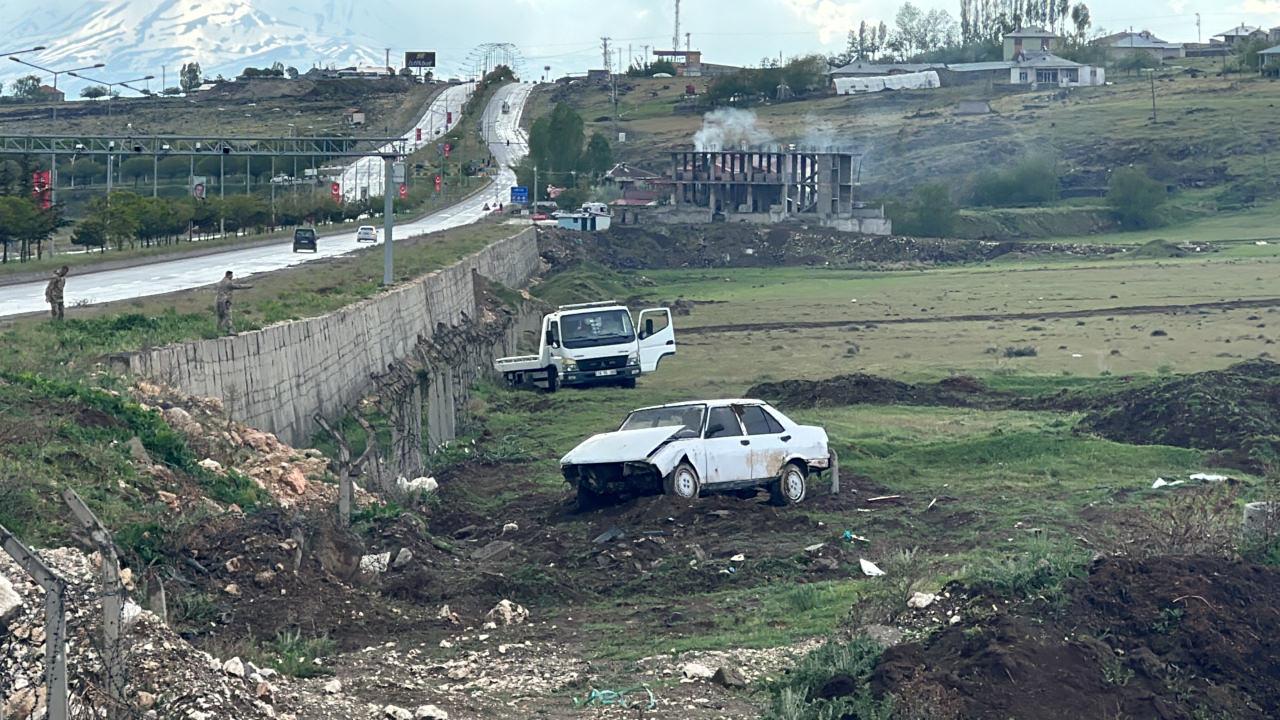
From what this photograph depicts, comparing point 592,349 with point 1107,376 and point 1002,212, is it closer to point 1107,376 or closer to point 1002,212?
point 1107,376


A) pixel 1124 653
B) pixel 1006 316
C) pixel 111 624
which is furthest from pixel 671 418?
pixel 1006 316

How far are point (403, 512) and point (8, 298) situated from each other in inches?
922

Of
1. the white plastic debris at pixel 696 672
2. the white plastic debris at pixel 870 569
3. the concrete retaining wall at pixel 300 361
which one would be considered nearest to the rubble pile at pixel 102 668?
the white plastic debris at pixel 696 672

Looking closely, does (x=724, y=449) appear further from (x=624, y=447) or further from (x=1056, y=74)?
(x=1056, y=74)

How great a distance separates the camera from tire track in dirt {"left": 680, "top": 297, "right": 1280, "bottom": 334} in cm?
5628

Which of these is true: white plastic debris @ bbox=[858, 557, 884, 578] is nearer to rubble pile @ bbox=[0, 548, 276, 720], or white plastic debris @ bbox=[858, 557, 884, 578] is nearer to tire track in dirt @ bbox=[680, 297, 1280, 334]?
rubble pile @ bbox=[0, 548, 276, 720]

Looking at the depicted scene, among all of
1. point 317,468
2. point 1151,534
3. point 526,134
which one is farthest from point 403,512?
point 526,134

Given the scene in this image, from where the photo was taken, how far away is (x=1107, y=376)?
129 feet

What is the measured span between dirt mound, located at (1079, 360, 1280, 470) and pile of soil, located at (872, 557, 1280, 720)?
41.1 feet

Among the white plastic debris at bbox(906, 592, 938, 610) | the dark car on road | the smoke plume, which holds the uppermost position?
the smoke plume

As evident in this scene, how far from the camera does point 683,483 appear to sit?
21.6 meters

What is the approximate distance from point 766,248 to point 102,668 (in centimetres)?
8966

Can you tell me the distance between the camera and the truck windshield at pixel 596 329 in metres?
39.2

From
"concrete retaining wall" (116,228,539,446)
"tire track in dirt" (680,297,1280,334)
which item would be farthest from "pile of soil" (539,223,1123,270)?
"concrete retaining wall" (116,228,539,446)
